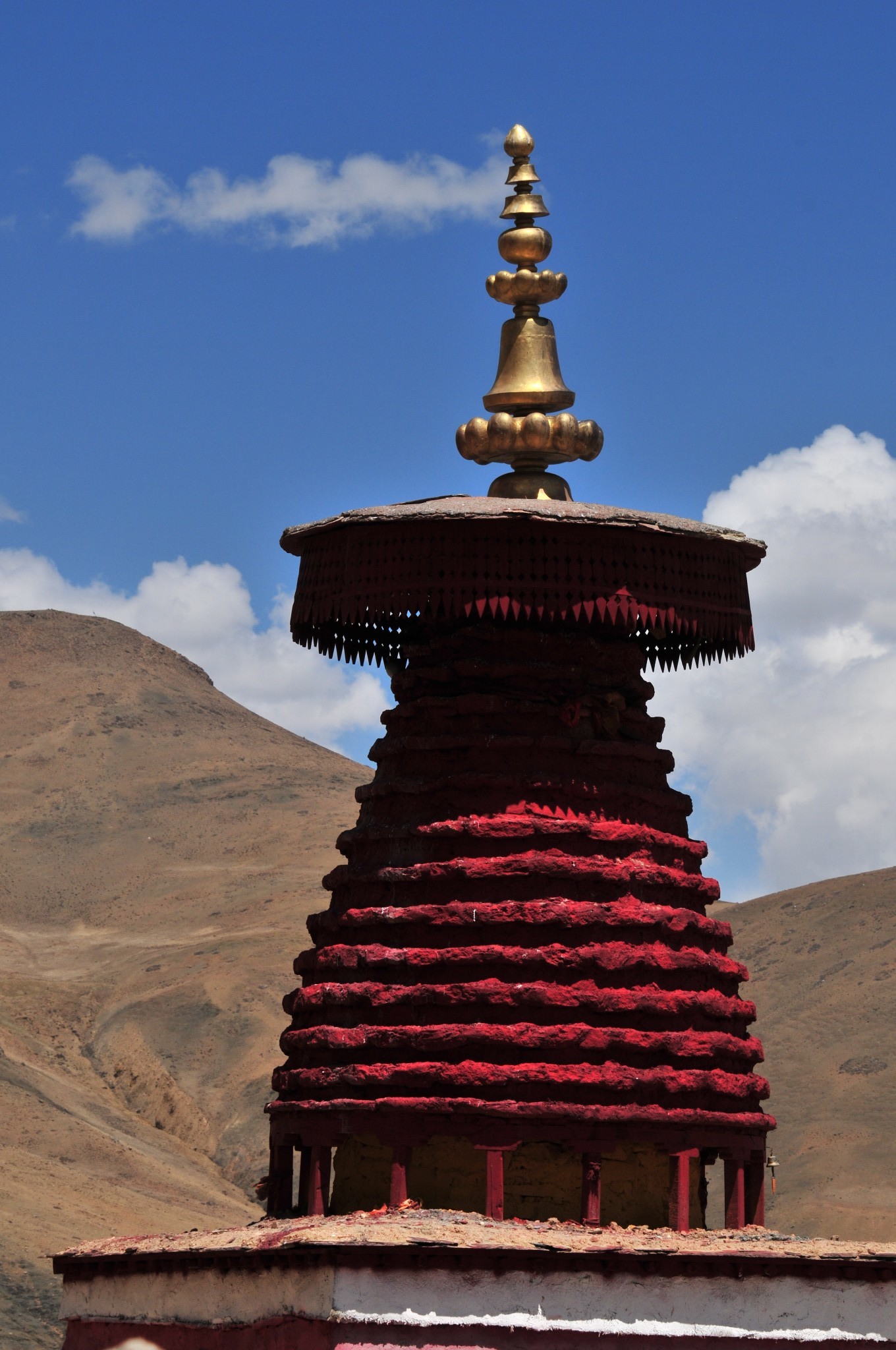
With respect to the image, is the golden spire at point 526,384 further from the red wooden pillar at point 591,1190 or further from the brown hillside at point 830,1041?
the brown hillside at point 830,1041

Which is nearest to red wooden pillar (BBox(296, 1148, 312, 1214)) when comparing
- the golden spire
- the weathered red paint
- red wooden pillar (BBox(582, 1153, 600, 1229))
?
the weathered red paint

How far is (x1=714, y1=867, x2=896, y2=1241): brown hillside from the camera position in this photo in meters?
49.3

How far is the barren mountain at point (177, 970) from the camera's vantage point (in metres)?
48.9

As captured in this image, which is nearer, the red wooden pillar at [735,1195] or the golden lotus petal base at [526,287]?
the red wooden pillar at [735,1195]

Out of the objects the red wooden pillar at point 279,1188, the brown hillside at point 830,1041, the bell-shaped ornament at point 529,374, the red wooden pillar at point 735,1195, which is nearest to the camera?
the red wooden pillar at point 735,1195

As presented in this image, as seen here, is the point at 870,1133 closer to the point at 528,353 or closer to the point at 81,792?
the point at 528,353

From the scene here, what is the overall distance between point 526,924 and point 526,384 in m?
3.52

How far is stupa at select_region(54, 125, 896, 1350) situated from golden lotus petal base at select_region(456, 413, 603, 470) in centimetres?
2

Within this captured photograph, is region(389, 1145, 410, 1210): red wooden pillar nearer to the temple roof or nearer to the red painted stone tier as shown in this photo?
the red painted stone tier

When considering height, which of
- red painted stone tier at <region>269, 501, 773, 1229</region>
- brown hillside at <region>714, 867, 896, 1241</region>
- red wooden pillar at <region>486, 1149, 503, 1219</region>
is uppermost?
brown hillside at <region>714, 867, 896, 1241</region>

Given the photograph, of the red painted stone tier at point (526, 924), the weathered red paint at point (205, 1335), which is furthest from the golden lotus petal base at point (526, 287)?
the weathered red paint at point (205, 1335)

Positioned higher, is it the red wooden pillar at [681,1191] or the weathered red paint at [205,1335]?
the red wooden pillar at [681,1191]

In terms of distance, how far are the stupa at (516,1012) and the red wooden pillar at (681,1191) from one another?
0.09 ft

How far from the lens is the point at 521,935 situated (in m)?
11.8
